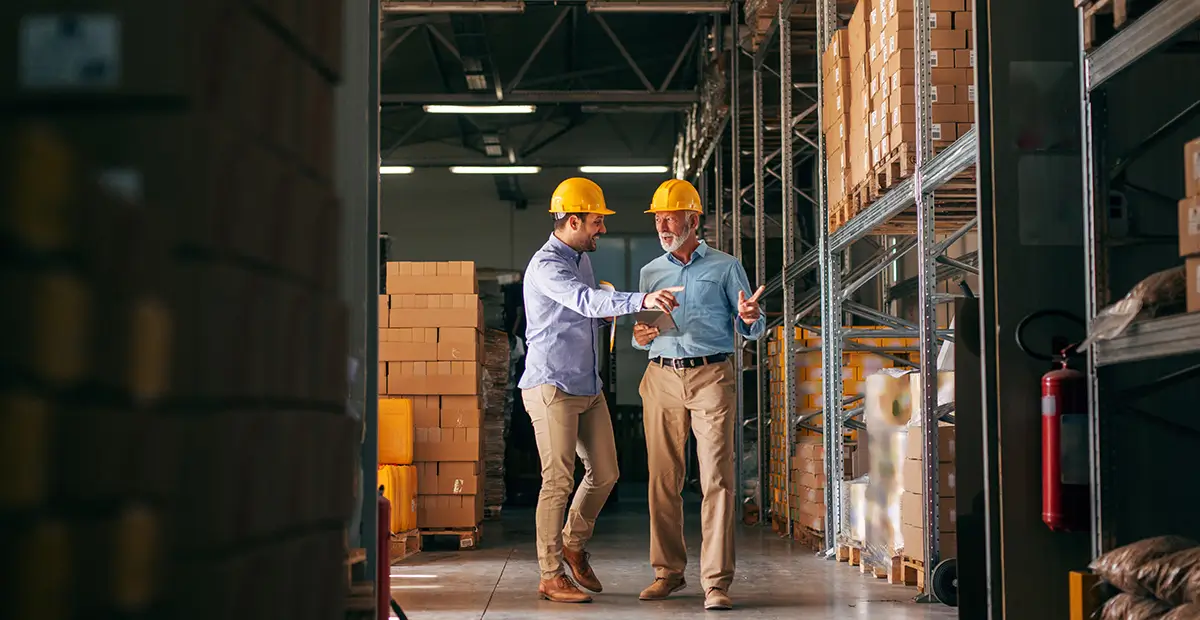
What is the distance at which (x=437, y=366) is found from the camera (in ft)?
33.7

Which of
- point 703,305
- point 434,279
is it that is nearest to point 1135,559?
point 703,305

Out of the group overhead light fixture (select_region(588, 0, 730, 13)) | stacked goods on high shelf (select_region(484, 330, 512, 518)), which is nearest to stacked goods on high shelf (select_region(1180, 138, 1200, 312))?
stacked goods on high shelf (select_region(484, 330, 512, 518))

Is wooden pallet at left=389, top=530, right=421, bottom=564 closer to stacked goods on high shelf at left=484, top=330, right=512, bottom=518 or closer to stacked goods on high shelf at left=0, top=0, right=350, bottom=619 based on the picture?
stacked goods on high shelf at left=484, top=330, right=512, bottom=518

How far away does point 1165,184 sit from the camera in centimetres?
428

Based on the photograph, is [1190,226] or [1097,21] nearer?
[1190,226]

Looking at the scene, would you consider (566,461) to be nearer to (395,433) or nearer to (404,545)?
(404,545)

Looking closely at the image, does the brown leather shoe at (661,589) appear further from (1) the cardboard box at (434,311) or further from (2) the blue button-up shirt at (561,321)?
(1) the cardboard box at (434,311)

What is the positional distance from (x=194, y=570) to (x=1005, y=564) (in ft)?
12.8

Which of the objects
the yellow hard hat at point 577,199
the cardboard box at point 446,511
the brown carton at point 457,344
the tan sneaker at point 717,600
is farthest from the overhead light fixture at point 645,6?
the tan sneaker at point 717,600

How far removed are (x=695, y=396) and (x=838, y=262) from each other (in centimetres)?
332

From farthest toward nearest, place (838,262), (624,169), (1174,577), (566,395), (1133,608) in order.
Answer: (624,169), (838,262), (566,395), (1133,608), (1174,577)

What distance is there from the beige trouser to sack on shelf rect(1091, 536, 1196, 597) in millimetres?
3204

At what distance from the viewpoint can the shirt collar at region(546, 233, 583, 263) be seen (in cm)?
687

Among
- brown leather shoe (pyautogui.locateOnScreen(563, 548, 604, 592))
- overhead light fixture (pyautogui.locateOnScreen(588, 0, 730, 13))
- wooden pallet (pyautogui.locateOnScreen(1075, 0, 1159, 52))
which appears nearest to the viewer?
wooden pallet (pyautogui.locateOnScreen(1075, 0, 1159, 52))
